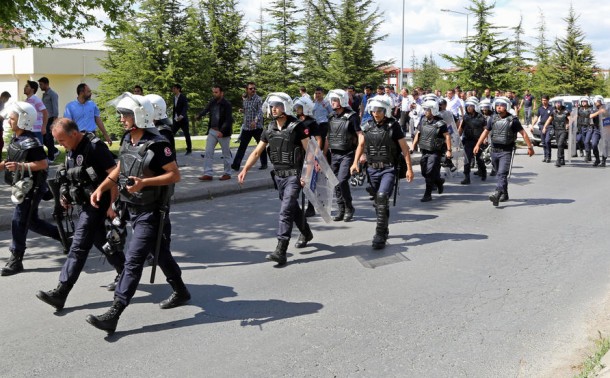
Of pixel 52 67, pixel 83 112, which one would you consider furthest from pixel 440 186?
pixel 52 67

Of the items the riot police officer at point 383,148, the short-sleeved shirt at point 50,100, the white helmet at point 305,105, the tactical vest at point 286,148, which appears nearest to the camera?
the tactical vest at point 286,148

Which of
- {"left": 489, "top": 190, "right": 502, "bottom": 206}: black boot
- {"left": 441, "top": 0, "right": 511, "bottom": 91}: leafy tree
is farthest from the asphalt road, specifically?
{"left": 441, "top": 0, "right": 511, "bottom": 91}: leafy tree

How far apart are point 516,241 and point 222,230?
3794 mm

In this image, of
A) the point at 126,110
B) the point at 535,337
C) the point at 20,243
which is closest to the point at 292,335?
the point at 535,337

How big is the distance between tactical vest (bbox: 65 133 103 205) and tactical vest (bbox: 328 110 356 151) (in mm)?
4608

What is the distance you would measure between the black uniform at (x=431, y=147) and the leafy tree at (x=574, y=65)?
30334 mm

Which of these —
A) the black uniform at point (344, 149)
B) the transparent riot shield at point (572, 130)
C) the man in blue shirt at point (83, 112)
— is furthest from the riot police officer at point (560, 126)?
the man in blue shirt at point (83, 112)

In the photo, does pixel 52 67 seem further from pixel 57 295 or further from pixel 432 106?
pixel 57 295

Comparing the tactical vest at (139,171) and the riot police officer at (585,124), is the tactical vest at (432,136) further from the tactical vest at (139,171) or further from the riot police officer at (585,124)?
the riot police officer at (585,124)

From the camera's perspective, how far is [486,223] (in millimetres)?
9391

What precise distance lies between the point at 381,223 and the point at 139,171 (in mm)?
3569

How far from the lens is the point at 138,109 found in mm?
5012

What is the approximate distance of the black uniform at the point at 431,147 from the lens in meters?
11.4

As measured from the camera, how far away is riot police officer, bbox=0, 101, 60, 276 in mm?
6285
